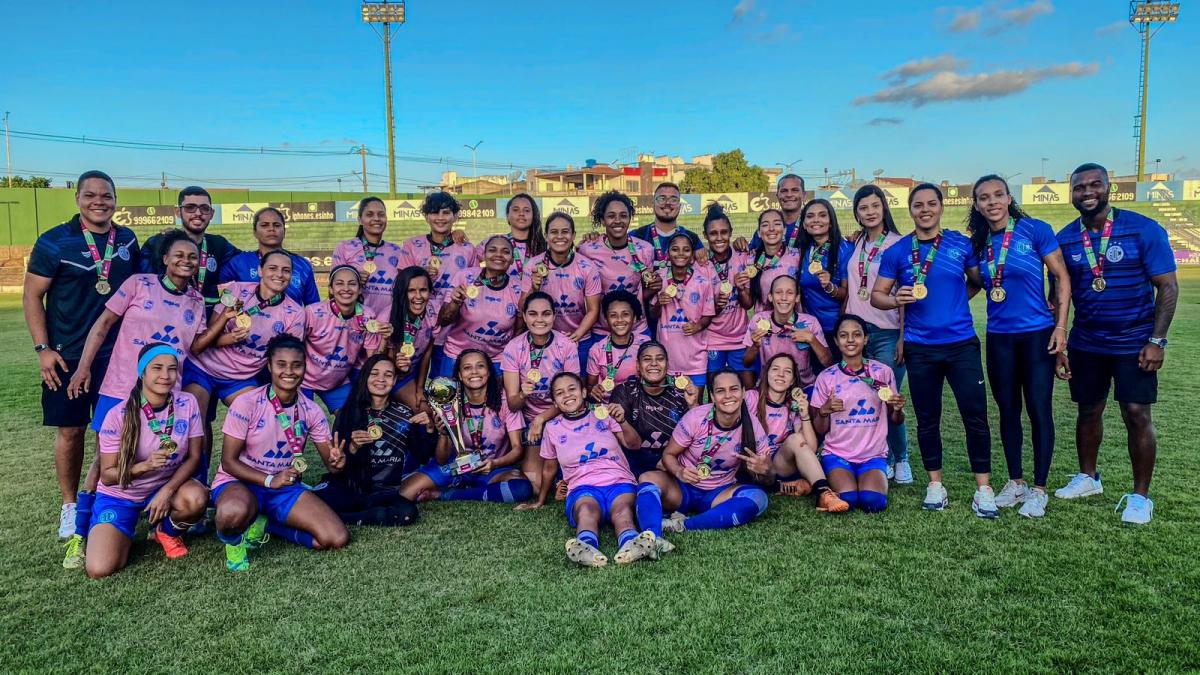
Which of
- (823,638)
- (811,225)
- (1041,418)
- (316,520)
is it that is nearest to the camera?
(823,638)

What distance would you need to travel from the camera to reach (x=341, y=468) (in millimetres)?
4699

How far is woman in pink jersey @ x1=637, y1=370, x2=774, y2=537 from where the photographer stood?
4.62 m

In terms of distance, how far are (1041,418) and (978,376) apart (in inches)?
17.5

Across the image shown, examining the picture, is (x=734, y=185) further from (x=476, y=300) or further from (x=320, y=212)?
(x=476, y=300)

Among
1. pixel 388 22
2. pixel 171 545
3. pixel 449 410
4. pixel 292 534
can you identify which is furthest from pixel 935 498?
pixel 388 22

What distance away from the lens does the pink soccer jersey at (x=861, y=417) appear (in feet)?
16.1

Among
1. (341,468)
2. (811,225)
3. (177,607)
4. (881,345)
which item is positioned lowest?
(177,607)

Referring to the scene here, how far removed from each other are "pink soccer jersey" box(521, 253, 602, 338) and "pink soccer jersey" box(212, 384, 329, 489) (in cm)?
189

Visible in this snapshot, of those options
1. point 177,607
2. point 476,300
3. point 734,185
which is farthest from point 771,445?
point 734,185

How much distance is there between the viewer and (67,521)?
4.45 m

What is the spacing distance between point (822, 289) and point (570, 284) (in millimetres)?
1864

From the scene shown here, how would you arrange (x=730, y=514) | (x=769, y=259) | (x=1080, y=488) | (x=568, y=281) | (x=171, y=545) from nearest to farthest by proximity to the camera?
(x=171, y=545) → (x=730, y=514) → (x=1080, y=488) → (x=568, y=281) → (x=769, y=259)

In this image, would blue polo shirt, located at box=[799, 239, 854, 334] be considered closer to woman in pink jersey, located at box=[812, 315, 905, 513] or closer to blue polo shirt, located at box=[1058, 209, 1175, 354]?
woman in pink jersey, located at box=[812, 315, 905, 513]

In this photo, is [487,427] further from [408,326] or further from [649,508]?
[649,508]
